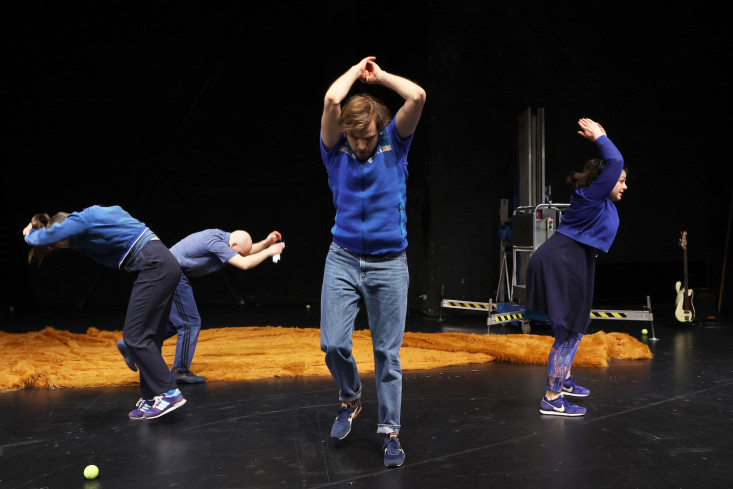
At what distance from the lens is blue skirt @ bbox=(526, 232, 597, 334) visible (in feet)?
11.4

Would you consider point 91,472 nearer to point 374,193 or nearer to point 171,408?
point 171,408

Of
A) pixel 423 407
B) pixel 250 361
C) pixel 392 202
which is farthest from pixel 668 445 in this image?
pixel 250 361

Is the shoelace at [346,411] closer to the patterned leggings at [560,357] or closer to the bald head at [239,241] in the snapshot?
the patterned leggings at [560,357]

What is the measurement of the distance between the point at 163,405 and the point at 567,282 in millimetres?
2352

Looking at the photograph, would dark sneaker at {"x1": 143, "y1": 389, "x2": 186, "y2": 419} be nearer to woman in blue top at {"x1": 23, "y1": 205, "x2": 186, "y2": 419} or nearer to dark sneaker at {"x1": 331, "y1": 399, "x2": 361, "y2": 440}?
woman in blue top at {"x1": 23, "y1": 205, "x2": 186, "y2": 419}

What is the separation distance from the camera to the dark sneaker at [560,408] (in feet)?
11.5

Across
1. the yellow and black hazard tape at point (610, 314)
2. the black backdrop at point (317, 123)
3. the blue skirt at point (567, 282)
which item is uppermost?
the black backdrop at point (317, 123)

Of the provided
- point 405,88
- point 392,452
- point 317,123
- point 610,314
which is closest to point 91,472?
point 392,452

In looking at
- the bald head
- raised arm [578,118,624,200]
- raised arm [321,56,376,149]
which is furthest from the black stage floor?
raised arm [321,56,376,149]

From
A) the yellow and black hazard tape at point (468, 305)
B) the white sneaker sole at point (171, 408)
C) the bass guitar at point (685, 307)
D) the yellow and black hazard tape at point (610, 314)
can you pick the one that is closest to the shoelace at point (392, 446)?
the white sneaker sole at point (171, 408)

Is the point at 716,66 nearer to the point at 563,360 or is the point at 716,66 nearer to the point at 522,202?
the point at 522,202

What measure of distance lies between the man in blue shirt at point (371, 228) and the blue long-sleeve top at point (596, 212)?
47.7 inches

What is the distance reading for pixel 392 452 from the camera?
275 centimetres

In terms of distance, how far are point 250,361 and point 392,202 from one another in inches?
104
